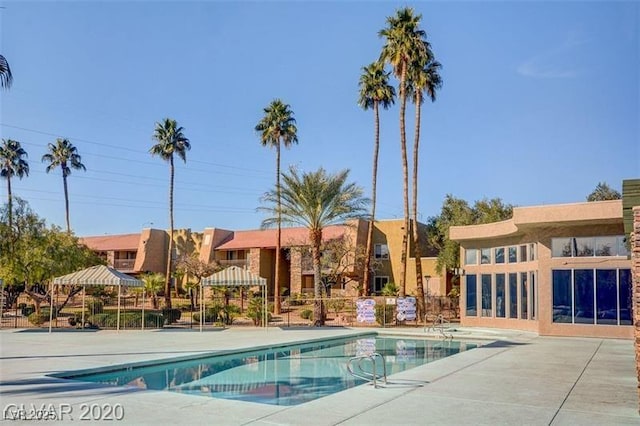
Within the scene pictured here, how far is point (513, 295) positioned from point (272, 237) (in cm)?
2526

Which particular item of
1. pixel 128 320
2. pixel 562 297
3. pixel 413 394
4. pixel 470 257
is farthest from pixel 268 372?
pixel 470 257

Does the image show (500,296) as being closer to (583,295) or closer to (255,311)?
(583,295)

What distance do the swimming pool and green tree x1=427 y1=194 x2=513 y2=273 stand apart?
1787 centimetres

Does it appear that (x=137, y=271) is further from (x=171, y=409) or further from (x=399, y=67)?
(x=171, y=409)

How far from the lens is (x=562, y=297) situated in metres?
22.2

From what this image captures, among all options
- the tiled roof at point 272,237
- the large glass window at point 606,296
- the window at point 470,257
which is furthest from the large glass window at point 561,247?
the tiled roof at point 272,237

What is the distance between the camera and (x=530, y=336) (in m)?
22.1

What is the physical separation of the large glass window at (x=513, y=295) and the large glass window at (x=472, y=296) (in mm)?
2101

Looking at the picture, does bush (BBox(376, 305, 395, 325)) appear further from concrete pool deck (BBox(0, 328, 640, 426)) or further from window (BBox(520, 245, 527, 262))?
concrete pool deck (BBox(0, 328, 640, 426))

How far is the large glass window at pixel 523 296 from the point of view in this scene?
964 inches

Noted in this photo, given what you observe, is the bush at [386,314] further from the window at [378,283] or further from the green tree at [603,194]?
the green tree at [603,194]

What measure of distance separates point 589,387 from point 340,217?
62.3 ft

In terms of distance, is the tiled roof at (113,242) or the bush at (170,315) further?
the tiled roof at (113,242)

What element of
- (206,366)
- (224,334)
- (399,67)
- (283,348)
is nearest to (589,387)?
(206,366)
